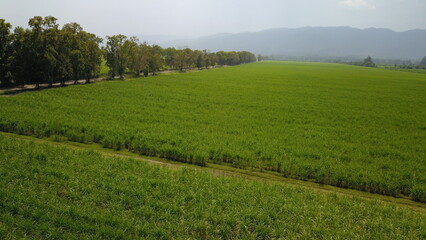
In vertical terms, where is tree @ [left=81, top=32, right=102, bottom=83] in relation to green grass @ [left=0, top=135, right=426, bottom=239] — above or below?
above

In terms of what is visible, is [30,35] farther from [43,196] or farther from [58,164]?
[43,196]

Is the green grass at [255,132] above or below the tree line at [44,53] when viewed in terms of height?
below

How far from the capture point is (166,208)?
869 cm

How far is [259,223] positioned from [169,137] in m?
9.59

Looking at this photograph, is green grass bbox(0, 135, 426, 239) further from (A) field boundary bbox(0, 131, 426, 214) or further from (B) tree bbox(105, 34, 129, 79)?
(B) tree bbox(105, 34, 129, 79)

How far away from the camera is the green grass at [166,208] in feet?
24.7

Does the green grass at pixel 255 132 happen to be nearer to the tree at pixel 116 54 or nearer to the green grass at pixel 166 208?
the green grass at pixel 166 208

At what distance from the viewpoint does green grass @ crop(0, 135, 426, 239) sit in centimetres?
754

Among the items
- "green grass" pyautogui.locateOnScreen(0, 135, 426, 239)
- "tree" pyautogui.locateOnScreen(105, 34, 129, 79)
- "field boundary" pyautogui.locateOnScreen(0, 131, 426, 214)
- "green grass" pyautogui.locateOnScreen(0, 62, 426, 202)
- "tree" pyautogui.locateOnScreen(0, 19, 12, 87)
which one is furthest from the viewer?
"tree" pyautogui.locateOnScreen(105, 34, 129, 79)

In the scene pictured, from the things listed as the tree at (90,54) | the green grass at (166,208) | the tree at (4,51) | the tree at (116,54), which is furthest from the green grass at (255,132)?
the tree at (116,54)

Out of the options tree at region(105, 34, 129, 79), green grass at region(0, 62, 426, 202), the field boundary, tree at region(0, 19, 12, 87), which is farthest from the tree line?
the field boundary

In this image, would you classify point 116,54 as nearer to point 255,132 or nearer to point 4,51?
point 4,51

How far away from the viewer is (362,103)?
3494 centimetres

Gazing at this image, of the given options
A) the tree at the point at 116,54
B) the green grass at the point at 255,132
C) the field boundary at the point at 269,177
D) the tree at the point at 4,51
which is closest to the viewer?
the field boundary at the point at 269,177
